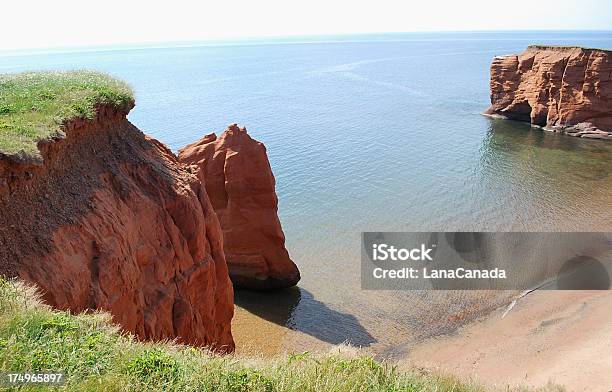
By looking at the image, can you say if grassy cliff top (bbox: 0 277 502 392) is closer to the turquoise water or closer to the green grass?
the green grass

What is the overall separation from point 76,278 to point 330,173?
101ft

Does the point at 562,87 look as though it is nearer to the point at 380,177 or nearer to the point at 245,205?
the point at 380,177

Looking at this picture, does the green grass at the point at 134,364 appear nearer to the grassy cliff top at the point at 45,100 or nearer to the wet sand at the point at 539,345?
the grassy cliff top at the point at 45,100

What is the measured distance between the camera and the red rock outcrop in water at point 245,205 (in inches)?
861

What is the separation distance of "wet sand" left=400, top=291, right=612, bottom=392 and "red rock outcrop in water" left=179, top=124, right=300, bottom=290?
706cm

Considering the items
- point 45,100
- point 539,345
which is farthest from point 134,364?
point 539,345

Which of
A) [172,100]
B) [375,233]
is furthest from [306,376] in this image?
[172,100]

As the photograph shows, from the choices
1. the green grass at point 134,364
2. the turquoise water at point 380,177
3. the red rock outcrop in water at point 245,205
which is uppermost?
the green grass at point 134,364

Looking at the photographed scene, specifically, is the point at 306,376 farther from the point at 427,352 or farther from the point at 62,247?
the point at 427,352

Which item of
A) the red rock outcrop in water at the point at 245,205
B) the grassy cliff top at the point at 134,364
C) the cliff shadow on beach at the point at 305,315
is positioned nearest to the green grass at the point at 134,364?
the grassy cliff top at the point at 134,364

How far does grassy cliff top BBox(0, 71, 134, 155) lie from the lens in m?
9.29

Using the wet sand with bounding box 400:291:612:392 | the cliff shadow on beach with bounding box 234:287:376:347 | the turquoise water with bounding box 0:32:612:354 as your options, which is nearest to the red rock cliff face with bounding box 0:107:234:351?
the cliff shadow on beach with bounding box 234:287:376:347

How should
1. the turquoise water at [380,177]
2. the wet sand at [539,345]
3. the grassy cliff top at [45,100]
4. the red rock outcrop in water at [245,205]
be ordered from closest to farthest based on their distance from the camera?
the grassy cliff top at [45,100] → the wet sand at [539,345] → the turquoise water at [380,177] → the red rock outcrop in water at [245,205]

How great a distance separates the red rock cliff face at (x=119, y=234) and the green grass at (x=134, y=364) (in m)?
1.28
